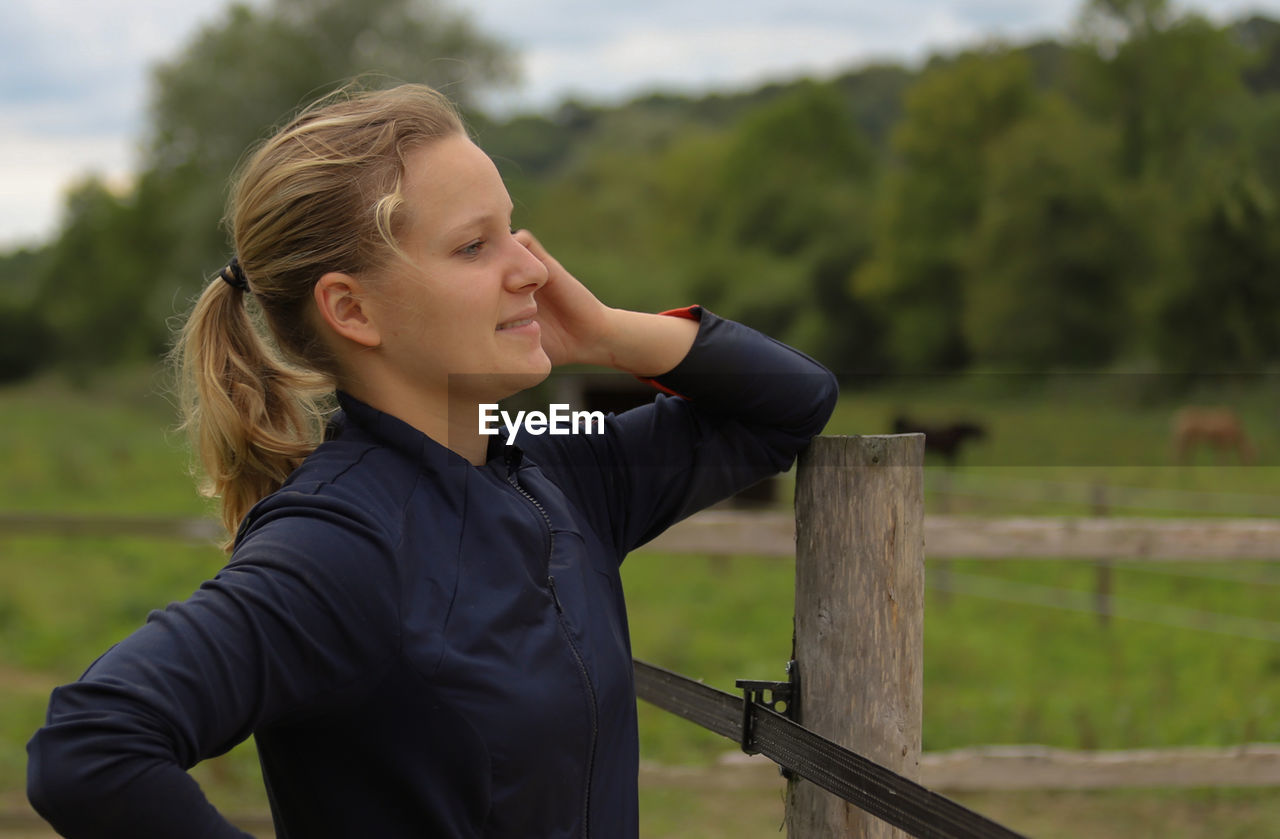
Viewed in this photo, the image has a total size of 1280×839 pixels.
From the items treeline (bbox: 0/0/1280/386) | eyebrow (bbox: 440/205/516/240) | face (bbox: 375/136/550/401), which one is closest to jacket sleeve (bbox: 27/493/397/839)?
face (bbox: 375/136/550/401)

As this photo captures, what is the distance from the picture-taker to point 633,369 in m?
1.58

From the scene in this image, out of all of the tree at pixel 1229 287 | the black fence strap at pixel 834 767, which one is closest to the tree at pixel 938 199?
the tree at pixel 1229 287

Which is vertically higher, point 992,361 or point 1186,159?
point 1186,159

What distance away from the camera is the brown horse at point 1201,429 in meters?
6.95

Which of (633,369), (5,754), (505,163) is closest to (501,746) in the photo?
(633,369)

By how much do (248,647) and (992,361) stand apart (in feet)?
91.4

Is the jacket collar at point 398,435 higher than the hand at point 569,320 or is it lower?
lower

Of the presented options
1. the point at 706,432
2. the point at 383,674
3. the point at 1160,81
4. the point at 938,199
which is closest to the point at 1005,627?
the point at 706,432

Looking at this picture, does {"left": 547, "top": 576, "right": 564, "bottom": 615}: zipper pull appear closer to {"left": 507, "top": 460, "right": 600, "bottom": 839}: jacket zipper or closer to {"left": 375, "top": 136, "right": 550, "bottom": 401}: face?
{"left": 507, "top": 460, "right": 600, "bottom": 839}: jacket zipper

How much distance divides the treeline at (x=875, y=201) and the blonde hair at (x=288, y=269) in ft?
1.04

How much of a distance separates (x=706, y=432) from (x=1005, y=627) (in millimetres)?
6424

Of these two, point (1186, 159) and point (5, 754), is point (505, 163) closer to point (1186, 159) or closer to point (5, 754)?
point (5, 754)

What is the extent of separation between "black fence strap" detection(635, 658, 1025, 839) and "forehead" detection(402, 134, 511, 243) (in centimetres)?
81

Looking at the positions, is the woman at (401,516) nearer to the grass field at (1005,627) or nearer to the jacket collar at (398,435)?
the jacket collar at (398,435)
